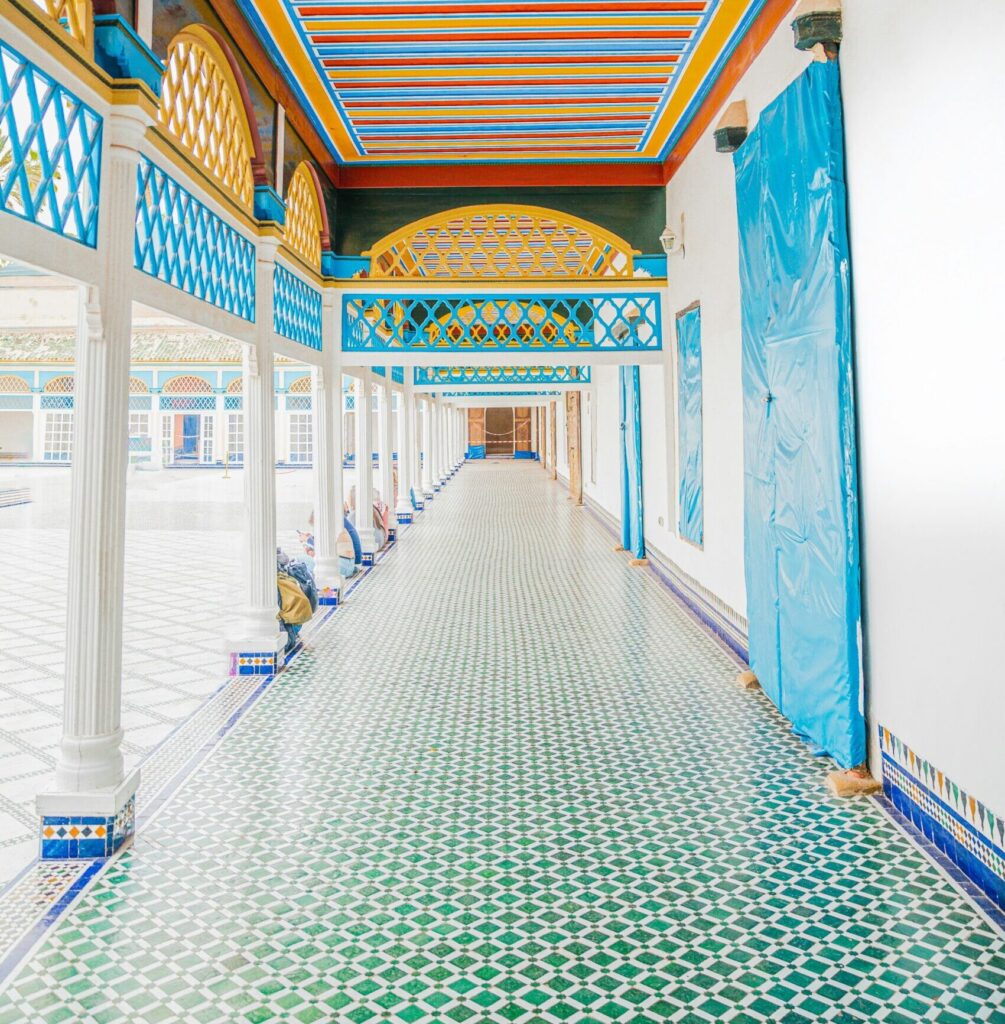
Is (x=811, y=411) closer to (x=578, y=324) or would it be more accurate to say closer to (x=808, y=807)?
(x=808, y=807)

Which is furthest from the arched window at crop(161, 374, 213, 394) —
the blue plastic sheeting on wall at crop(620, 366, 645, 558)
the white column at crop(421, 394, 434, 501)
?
the blue plastic sheeting on wall at crop(620, 366, 645, 558)

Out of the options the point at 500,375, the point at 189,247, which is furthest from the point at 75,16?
the point at 500,375

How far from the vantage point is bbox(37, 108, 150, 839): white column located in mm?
2137

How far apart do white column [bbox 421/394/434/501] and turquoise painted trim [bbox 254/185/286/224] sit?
33.7 ft

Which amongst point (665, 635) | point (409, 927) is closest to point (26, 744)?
point (409, 927)

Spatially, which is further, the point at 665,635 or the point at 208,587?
the point at 208,587

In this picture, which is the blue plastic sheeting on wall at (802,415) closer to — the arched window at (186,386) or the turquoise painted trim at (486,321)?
the turquoise painted trim at (486,321)

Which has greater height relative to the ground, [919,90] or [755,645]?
[919,90]

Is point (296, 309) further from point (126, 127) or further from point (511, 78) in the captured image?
point (126, 127)

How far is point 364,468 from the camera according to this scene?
7.30 meters

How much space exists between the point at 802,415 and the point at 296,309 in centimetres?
283

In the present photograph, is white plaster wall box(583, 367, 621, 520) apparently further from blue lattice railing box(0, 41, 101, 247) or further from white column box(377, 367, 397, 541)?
blue lattice railing box(0, 41, 101, 247)

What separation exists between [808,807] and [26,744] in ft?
9.23

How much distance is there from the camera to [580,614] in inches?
200
